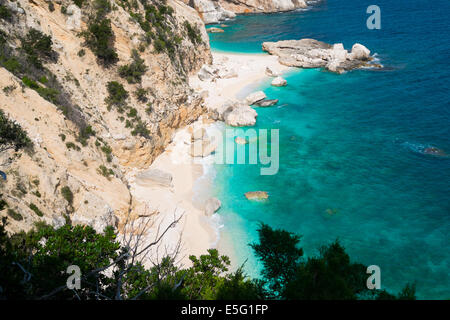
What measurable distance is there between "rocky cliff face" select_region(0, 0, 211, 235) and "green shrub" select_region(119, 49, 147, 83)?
0.11 m

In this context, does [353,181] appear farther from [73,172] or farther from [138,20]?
[138,20]

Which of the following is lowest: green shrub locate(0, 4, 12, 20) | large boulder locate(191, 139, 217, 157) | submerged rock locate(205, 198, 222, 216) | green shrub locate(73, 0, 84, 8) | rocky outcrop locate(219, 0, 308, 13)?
submerged rock locate(205, 198, 222, 216)

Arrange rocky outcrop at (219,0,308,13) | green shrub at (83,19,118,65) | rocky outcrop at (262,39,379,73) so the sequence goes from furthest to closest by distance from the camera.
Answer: rocky outcrop at (219,0,308,13)
rocky outcrop at (262,39,379,73)
green shrub at (83,19,118,65)

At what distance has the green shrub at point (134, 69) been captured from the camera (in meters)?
36.0

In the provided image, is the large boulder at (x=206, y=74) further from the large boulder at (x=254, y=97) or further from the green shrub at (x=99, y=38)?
the green shrub at (x=99, y=38)

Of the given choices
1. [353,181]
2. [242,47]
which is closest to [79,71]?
[353,181]

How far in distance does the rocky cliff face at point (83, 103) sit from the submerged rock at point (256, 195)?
36.1 feet

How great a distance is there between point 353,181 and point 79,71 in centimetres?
3005

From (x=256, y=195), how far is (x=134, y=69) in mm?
18840

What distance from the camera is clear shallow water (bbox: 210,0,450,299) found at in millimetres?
27984

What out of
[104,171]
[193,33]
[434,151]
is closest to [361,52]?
[193,33]

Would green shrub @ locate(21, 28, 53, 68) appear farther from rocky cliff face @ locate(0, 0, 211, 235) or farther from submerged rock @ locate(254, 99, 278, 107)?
submerged rock @ locate(254, 99, 278, 107)

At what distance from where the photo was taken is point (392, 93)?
53062 mm

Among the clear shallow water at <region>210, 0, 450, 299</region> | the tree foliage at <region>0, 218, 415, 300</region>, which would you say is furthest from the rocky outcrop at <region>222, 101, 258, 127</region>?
the tree foliage at <region>0, 218, 415, 300</region>
